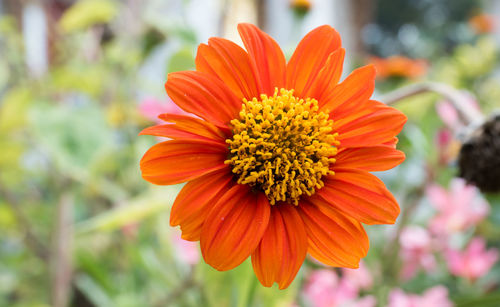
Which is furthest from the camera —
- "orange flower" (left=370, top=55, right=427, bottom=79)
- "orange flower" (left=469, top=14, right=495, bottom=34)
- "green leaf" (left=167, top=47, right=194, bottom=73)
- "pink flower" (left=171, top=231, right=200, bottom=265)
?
"orange flower" (left=469, top=14, right=495, bottom=34)

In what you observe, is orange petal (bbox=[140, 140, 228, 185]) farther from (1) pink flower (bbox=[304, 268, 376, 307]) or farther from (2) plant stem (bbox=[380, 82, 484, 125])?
(1) pink flower (bbox=[304, 268, 376, 307])

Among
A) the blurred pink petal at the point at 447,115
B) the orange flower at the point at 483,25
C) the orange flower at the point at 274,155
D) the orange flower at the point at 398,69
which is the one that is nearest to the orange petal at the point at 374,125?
the orange flower at the point at 274,155

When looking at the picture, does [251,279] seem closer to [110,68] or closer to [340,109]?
[340,109]

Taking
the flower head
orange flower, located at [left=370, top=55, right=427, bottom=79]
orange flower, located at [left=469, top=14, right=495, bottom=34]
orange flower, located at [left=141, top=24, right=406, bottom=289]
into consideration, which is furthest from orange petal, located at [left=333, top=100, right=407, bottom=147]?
orange flower, located at [left=469, top=14, right=495, bottom=34]

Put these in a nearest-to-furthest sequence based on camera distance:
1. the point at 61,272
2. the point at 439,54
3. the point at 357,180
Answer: the point at 357,180 < the point at 61,272 < the point at 439,54


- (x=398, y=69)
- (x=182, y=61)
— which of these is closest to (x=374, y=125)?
(x=182, y=61)

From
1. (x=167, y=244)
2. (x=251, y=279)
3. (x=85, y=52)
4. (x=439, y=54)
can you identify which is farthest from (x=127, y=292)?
(x=439, y=54)

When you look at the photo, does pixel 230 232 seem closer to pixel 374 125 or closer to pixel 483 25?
pixel 374 125

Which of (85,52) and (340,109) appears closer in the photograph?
(340,109)
